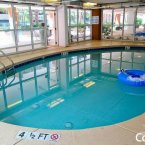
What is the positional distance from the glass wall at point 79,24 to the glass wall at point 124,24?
44.4 inches

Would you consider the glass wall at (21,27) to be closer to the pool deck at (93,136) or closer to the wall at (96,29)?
the wall at (96,29)

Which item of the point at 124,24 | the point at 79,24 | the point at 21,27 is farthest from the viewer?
the point at 124,24

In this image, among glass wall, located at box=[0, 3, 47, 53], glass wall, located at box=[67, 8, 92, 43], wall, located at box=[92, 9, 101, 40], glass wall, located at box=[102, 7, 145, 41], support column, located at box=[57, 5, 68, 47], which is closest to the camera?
glass wall, located at box=[0, 3, 47, 53]

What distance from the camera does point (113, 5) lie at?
37.5 ft

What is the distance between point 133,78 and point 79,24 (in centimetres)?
738

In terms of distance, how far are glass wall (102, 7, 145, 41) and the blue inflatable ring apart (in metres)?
6.52

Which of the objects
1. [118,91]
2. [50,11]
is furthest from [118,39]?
[118,91]

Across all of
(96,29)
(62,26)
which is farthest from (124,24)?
(62,26)

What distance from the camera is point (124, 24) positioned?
38.8 feet

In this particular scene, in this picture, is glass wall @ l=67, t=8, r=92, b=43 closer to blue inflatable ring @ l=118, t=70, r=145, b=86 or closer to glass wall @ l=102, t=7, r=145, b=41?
glass wall @ l=102, t=7, r=145, b=41

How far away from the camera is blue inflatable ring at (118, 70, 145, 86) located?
5043mm

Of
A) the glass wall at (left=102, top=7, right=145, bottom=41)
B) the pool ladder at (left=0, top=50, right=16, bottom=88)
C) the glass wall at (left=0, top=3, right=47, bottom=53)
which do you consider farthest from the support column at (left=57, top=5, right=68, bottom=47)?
the pool ladder at (left=0, top=50, right=16, bottom=88)

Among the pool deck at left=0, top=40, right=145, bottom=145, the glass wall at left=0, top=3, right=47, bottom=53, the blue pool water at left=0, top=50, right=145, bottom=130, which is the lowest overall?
the blue pool water at left=0, top=50, right=145, bottom=130

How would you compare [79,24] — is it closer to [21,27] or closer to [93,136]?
[21,27]
